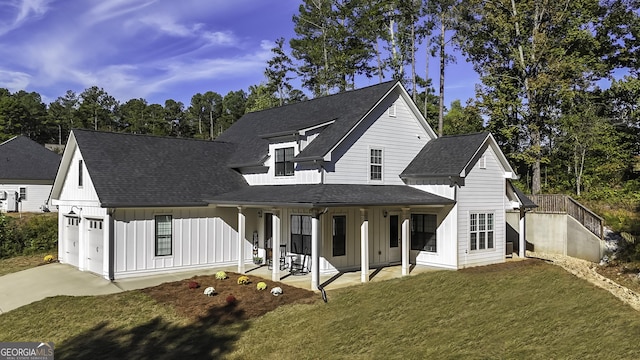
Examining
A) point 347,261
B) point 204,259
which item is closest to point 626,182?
point 347,261

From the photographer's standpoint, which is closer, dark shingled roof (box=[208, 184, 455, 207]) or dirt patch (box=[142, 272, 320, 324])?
dirt patch (box=[142, 272, 320, 324])

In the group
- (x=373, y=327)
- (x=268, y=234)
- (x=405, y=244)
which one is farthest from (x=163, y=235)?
(x=373, y=327)

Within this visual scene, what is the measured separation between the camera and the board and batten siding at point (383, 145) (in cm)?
1831

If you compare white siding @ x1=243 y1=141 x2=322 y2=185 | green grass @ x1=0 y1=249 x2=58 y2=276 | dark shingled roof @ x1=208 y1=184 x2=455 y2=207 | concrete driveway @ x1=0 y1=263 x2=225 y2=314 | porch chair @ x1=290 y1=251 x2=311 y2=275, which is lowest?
green grass @ x1=0 y1=249 x2=58 y2=276

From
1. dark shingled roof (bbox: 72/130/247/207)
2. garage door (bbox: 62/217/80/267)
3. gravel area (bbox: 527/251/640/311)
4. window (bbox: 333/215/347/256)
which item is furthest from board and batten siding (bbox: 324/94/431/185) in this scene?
garage door (bbox: 62/217/80/267)

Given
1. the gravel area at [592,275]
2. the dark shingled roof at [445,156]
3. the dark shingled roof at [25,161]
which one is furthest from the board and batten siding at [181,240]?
the dark shingled roof at [25,161]

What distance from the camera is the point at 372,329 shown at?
11664 millimetres

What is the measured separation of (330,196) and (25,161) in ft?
109

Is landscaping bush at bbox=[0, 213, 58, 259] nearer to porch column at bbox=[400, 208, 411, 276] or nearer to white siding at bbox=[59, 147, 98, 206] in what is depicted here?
white siding at bbox=[59, 147, 98, 206]

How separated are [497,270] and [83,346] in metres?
14.6

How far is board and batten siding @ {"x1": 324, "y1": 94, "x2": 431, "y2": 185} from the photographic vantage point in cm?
1831

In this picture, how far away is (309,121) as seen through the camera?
21.4m

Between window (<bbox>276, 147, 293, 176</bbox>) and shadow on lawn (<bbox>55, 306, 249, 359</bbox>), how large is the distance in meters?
7.78

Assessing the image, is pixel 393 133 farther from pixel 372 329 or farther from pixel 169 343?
pixel 169 343
